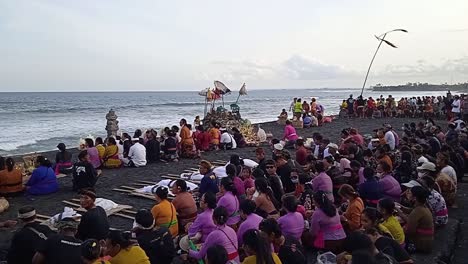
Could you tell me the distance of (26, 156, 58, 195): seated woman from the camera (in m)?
9.36

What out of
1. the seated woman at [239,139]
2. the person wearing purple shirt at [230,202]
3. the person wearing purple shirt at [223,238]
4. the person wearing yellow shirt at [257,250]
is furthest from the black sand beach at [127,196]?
the person wearing yellow shirt at [257,250]

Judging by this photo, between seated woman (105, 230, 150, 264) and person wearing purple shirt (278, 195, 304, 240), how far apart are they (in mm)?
1974

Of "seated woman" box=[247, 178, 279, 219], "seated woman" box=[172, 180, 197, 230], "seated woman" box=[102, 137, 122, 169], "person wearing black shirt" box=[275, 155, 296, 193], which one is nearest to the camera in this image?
"seated woman" box=[247, 178, 279, 219]

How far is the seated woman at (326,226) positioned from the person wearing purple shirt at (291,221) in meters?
0.37

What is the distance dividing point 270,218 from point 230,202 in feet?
4.84

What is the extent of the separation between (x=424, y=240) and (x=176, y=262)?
3.53m

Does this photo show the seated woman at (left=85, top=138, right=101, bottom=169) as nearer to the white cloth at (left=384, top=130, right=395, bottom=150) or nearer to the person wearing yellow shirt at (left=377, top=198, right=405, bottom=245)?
the white cloth at (left=384, top=130, right=395, bottom=150)

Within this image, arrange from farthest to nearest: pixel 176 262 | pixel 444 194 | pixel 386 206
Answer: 1. pixel 444 194
2. pixel 176 262
3. pixel 386 206

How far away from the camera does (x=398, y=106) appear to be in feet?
85.7

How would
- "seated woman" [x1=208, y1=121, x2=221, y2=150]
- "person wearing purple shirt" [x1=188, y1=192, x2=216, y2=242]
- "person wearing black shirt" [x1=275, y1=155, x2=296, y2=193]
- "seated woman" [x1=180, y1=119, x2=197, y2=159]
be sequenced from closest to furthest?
"person wearing purple shirt" [x1=188, y1=192, x2=216, y2=242] → "person wearing black shirt" [x1=275, y1=155, x2=296, y2=193] → "seated woman" [x1=180, y1=119, x2=197, y2=159] → "seated woman" [x1=208, y1=121, x2=221, y2=150]

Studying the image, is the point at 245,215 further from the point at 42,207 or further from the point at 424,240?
the point at 42,207

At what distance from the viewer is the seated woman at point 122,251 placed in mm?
4168

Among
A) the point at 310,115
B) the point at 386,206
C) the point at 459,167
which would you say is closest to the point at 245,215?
the point at 386,206

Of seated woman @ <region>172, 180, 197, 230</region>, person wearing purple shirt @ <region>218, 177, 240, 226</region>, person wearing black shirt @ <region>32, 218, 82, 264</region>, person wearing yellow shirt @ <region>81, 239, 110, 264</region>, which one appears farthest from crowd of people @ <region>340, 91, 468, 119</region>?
person wearing yellow shirt @ <region>81, 239, 110, 264</region>
